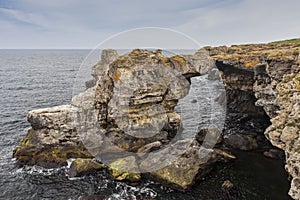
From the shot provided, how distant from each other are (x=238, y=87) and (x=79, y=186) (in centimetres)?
3341

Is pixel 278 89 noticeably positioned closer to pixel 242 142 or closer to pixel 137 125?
pixel 242 142

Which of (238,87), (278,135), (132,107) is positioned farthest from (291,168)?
(238,87)

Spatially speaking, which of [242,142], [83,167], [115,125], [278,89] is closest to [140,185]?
[83,167]

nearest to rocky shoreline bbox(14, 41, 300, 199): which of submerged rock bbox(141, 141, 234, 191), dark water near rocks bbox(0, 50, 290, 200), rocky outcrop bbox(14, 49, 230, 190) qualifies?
rocky outcrop bbox(14, 49, 230, 190)

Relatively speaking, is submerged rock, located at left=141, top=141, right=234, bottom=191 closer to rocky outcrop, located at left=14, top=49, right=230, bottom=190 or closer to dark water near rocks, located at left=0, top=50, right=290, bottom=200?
rocky outcrop, located at left=14, top=49, right=230, bottom=190

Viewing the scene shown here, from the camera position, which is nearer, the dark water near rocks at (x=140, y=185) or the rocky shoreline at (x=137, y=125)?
the dark water near rocks at (x=140, y=185)

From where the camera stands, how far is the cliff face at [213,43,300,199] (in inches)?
773

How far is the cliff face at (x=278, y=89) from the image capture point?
64.5 ft

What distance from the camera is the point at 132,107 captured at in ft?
114

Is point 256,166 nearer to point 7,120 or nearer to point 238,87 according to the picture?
point 238,87

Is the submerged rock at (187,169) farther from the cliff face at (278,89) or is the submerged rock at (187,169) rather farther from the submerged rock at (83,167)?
the cliff face at (278,89)

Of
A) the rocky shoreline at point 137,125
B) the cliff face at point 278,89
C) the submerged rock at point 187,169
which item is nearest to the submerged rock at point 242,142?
the rocky shoreline at point 137,125

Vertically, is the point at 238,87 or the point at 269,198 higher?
the point at 238,87

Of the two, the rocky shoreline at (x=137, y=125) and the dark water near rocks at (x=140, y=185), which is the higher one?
the rocky shoreline at (x=137, y=125)
